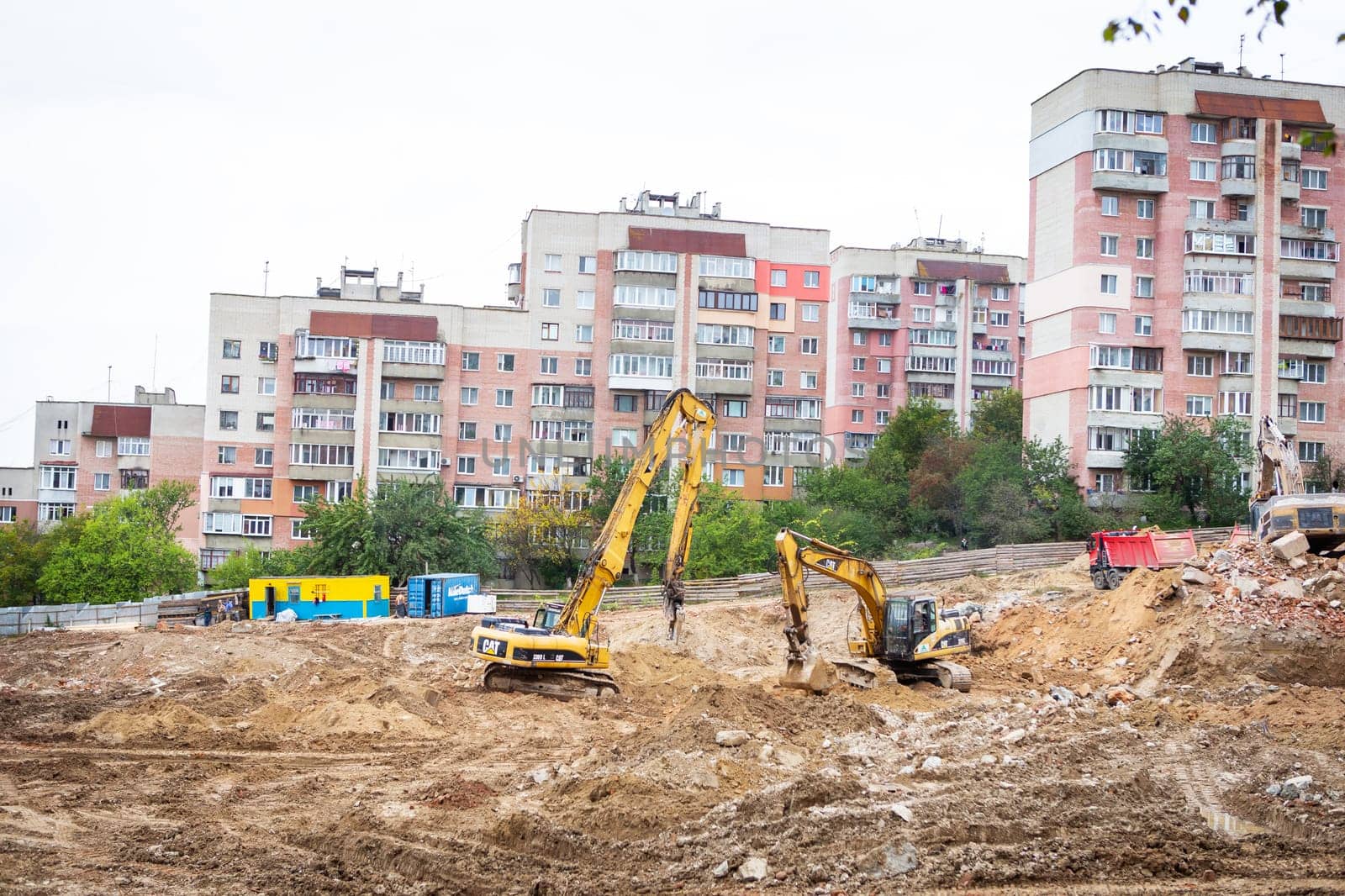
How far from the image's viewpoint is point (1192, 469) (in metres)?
53.6

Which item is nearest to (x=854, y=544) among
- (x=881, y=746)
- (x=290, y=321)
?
(x=290, y=321)

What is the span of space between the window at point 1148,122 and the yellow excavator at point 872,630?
3435 cm

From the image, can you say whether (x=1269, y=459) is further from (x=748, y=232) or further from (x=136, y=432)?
(x=136, y=432)

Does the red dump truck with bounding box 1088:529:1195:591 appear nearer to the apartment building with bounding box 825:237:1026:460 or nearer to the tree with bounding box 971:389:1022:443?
the tree with bounding box 971:389:1022:443

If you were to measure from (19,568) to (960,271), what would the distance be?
58.4 meters

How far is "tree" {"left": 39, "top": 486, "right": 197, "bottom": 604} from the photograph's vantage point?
59.1 metres

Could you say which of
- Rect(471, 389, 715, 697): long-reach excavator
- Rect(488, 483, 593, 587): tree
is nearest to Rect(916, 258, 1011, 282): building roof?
Rect(488, 483, 593, 587): tree

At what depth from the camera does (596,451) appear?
2562 inches

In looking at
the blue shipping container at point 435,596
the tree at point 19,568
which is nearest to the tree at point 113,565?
the tree at point 19,568

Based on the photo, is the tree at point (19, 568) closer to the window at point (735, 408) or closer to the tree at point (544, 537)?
the tree at point (544, 537)

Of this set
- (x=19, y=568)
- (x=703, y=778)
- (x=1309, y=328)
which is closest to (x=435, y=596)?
(x=19, y=568)

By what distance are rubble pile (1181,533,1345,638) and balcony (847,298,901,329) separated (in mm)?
50617

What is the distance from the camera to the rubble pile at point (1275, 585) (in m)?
28.2

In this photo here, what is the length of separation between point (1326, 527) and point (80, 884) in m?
29.2
